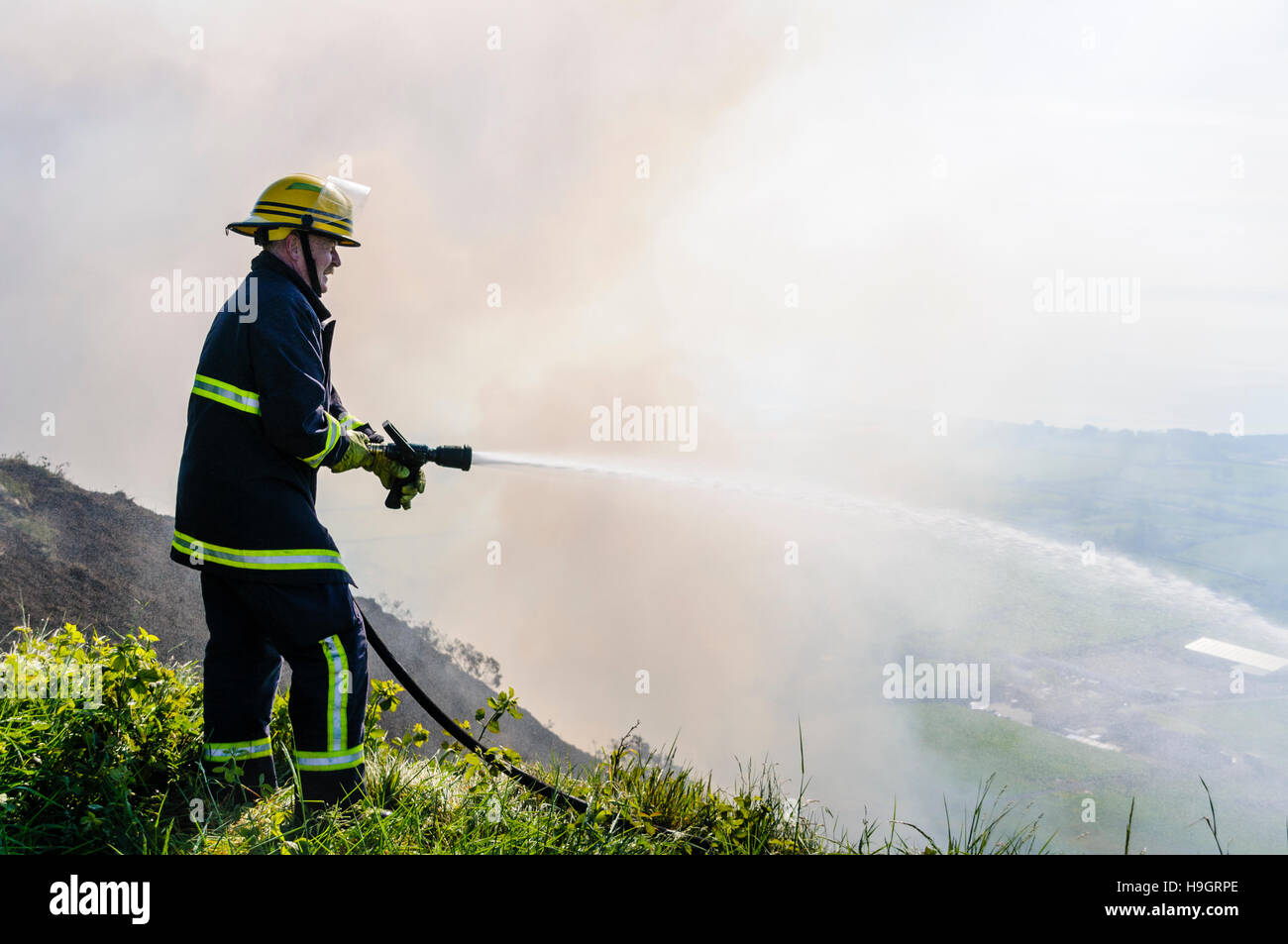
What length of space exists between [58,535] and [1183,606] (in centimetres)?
7458

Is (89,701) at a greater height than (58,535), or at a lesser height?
lesser

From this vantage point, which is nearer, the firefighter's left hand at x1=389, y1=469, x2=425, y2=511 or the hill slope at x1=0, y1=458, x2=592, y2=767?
the firefighter's left hand at x1=389, y1=469, x2=425, y2=511

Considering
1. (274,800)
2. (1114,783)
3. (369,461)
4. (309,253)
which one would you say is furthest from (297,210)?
(1114,783)

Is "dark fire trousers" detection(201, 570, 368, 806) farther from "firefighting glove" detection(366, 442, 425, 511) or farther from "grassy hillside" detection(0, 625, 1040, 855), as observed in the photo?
"firefighting glove" detection(366, 442, 425, 511)

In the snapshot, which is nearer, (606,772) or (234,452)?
(234,452)

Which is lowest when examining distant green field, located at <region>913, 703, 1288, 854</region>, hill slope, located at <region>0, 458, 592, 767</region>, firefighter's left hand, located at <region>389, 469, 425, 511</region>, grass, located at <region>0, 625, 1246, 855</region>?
distant green field, located at <region>913, 703, 1288, 854</region>

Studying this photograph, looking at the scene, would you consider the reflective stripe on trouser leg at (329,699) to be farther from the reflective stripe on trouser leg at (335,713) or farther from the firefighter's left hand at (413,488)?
the firefighter's left hand at (413,488)

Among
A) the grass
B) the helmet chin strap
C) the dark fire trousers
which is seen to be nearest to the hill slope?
the grass

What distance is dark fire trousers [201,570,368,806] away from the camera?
144 inches

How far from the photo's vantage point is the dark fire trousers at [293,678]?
3.66 m
